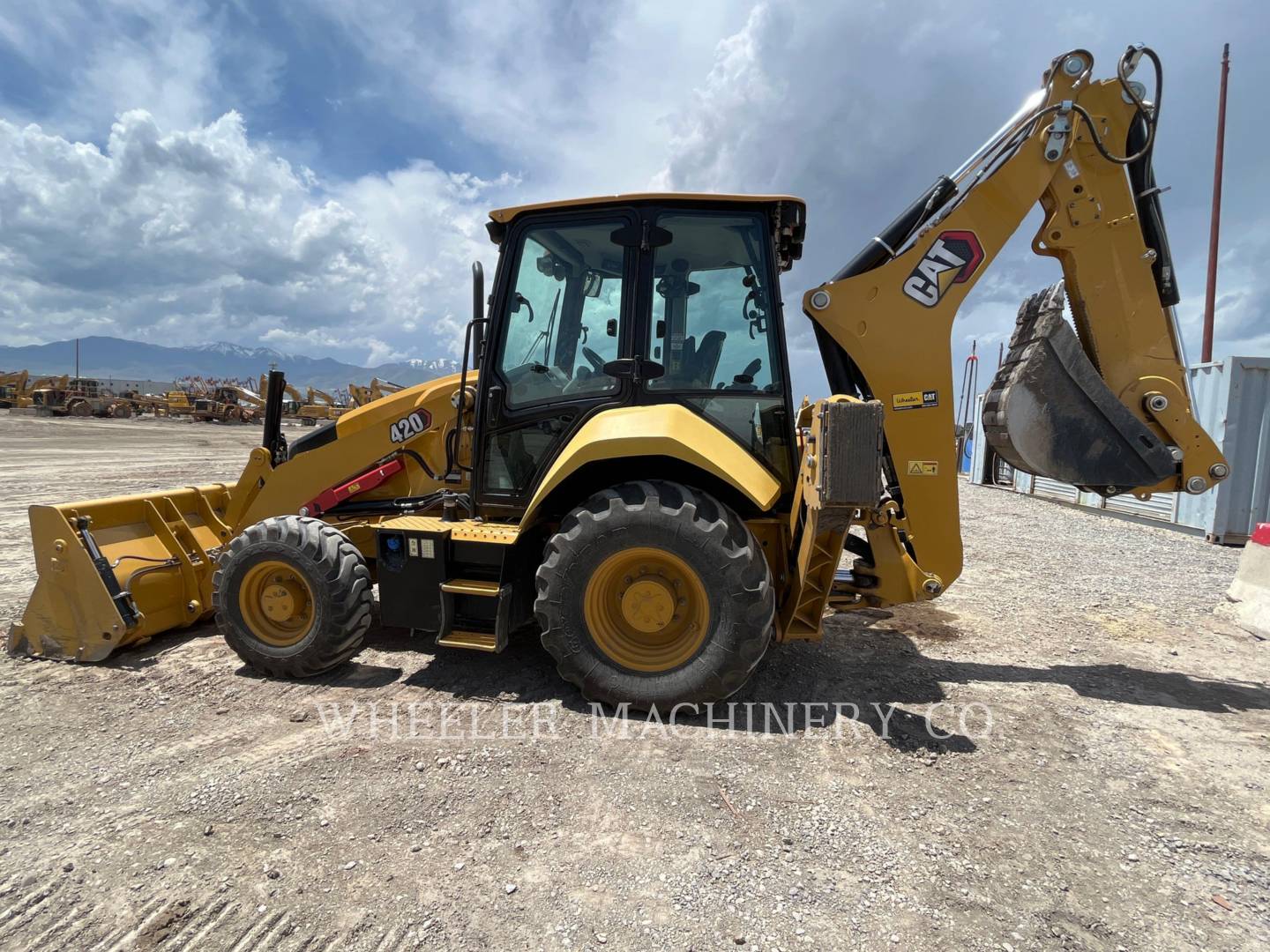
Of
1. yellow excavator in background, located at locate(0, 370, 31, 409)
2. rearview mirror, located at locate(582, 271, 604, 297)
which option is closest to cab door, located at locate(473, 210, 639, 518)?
rearview mirror, located at locate(582, 271, 604, 297)

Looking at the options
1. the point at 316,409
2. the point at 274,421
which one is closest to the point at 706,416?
the point at 274,421

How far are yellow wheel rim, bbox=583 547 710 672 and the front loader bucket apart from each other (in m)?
2.86

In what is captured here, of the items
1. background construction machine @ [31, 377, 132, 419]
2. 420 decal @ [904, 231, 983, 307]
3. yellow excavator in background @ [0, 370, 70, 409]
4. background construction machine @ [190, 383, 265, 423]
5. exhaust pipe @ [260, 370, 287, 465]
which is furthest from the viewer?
background construction machine @ [190, 383, 265, 423]

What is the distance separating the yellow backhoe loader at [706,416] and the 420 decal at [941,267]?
0.05 feet

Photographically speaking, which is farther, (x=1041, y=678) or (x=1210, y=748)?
(x=1041, y=678)

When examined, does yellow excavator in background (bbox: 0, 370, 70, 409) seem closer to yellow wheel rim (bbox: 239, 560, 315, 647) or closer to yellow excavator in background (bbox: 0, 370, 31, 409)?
yellow excavator in background (bbox: 0, 370, 31, 409)

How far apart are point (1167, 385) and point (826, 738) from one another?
8.99 feet

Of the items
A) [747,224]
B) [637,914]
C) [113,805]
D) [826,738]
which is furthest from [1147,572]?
[113,805]

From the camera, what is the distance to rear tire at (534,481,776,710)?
3141 mm

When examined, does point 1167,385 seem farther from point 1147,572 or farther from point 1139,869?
Result: point 1147,572

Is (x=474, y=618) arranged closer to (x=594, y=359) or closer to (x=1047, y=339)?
(x=594, y=359)

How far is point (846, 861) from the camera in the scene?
230cm

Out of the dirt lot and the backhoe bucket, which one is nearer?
the dirt lot

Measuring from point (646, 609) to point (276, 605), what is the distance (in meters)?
2.20
